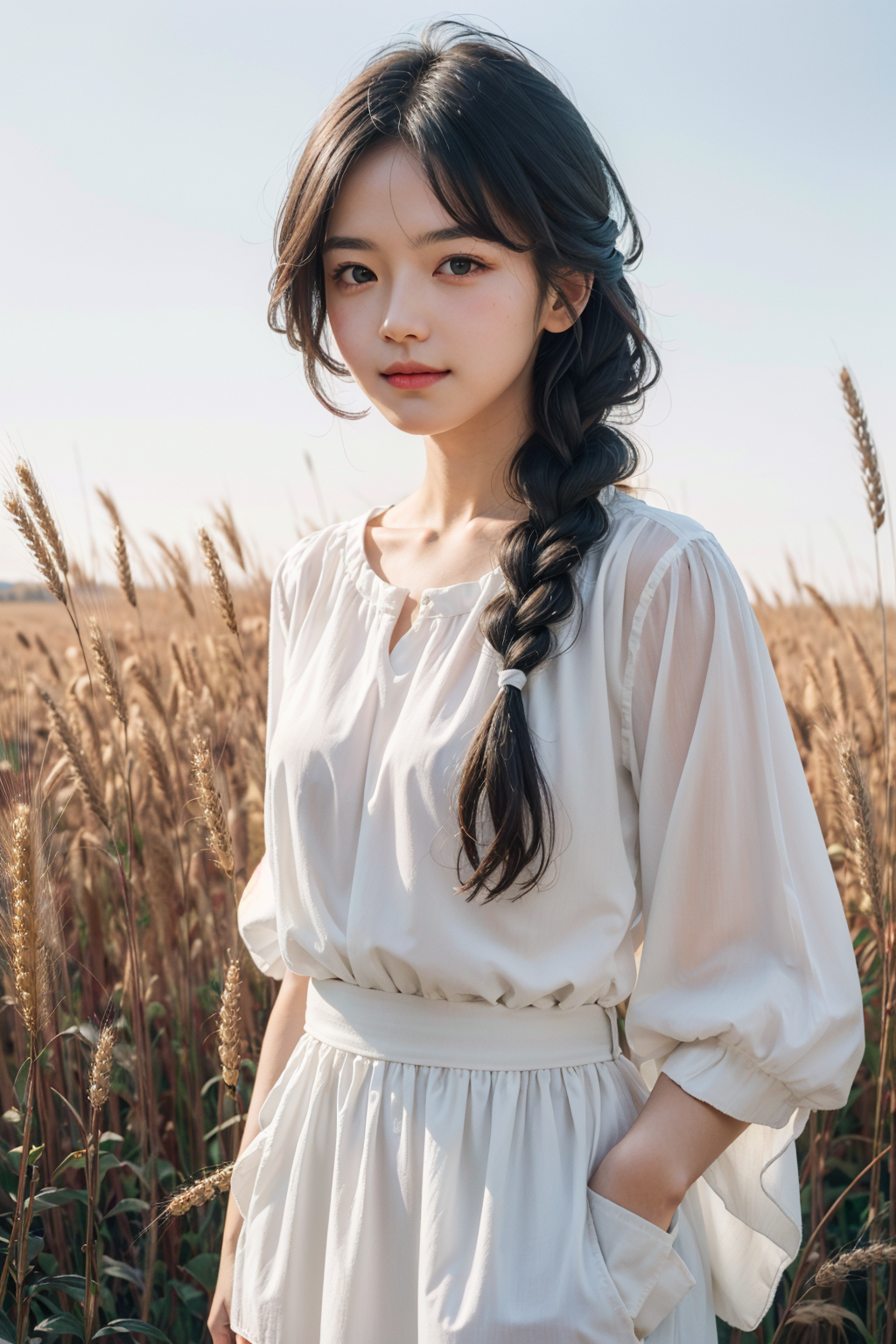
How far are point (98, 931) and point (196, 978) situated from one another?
0.23 metres

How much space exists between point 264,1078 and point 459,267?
3.07 feet

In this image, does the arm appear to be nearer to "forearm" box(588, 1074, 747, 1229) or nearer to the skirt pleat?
the skirt pleat

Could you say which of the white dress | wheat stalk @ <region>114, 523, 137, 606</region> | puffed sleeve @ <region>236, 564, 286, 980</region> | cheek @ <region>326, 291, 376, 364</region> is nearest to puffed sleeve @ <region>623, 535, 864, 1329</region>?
the white dress

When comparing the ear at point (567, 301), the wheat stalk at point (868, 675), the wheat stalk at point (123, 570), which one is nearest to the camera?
the ear at point (567, 301)

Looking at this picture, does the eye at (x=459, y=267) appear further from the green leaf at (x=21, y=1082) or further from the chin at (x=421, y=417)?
the green leaf at (x=21, y=1082)

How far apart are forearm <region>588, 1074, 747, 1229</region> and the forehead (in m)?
0.84

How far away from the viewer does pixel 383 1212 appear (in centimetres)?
93

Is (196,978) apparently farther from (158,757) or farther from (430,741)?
(430,741)

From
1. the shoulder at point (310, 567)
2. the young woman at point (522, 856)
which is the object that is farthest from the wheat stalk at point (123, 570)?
the young woman at point (522, 856)

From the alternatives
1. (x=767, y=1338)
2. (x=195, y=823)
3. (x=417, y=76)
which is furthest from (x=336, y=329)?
(x=767, y=1338)

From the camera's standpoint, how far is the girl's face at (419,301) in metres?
0.95

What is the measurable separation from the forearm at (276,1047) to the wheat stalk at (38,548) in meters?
0.61

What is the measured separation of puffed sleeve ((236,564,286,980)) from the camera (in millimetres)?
1214

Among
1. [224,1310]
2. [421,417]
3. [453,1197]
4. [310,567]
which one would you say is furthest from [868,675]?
[224,1310]
